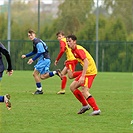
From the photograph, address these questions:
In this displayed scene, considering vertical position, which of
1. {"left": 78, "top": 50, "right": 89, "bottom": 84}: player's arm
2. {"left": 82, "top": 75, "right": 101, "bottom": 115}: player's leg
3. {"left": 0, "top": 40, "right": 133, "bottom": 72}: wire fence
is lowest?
{"left": 0, "top": 40, "right": 133, "bottom": 72}: wire fence

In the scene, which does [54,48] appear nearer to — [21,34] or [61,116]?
[21,34]

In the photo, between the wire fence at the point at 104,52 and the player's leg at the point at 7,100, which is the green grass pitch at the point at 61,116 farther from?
the wire fence at the point at 104,52

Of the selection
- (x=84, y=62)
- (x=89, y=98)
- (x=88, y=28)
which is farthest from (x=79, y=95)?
(x=88, y=28)

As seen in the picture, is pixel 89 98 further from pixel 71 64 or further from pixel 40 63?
pixel 71 64

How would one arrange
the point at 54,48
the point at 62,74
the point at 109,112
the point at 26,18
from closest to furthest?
the point at 109,112 → the point at 62,74 → the point at 54,48 → the point at 26,18

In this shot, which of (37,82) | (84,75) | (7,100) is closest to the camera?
(7,100)

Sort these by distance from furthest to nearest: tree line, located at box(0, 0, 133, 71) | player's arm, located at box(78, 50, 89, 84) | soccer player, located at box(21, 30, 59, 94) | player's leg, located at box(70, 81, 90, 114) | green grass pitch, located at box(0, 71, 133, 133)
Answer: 1. tree line, located at box(0, 0, 133, 71)
2. soccer player, located at box(21, 30, 59, 94)
3. player's leg, located at box(70, 81, 90, 114)
4. player's arm, located at box(78, 50, 89, 84)
5. green grass pitch, located at box(0, 71, 133, 133)

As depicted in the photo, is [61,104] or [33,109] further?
[61,104]

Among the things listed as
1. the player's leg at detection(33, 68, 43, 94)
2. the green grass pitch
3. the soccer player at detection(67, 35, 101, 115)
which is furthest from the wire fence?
the soccer player at detection(67, 35, 101, 115)

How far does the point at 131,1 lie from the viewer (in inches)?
1572

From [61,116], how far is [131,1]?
28.9 meters

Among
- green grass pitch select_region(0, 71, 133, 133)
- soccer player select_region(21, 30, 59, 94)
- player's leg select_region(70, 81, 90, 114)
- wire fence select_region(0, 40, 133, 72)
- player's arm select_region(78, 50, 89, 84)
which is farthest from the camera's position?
wire fence select_region(0, 40, 133, 72)

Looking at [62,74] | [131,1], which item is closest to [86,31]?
[131,1]

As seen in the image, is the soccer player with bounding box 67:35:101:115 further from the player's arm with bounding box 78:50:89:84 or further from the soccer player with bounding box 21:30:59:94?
the soccer player with bounding box 21:30:59:94
